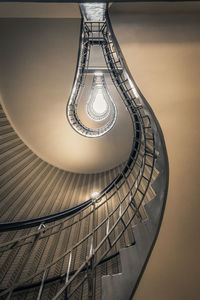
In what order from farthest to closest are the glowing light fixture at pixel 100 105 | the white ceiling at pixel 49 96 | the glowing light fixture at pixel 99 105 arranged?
1. the glowing light fixture at pixel 99 105
2. the glowing light fixture at pixel 100 105
3. the white ceiling at pixel 49 96

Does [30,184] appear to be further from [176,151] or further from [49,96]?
[176,151]

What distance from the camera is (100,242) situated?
2170 millimetres

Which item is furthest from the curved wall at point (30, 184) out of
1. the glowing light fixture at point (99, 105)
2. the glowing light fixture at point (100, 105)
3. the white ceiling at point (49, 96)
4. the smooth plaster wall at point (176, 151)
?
the smooth plaster wall at point (176, 151)

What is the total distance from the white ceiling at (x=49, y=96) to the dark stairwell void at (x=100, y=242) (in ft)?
2.29

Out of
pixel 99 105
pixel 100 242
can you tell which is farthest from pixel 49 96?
pixel 100 242

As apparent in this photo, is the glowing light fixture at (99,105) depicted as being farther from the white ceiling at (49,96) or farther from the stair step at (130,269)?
the stair step at (130,269)

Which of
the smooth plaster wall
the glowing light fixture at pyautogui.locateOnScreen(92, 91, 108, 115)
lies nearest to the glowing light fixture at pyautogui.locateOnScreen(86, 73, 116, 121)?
the glowing light fixture at pyautogui.locateOnScreen(92, 91, 108, 115)

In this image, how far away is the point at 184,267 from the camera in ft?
7.61

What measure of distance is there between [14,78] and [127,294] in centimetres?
588

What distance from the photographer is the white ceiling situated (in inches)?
182

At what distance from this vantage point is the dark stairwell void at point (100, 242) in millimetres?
2223

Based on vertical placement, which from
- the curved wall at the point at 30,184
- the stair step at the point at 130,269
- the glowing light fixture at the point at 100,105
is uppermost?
the glowing light fixture at the point at 100,105

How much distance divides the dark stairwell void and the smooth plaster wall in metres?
0.13

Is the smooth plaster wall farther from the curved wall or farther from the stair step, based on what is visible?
the curved wall
